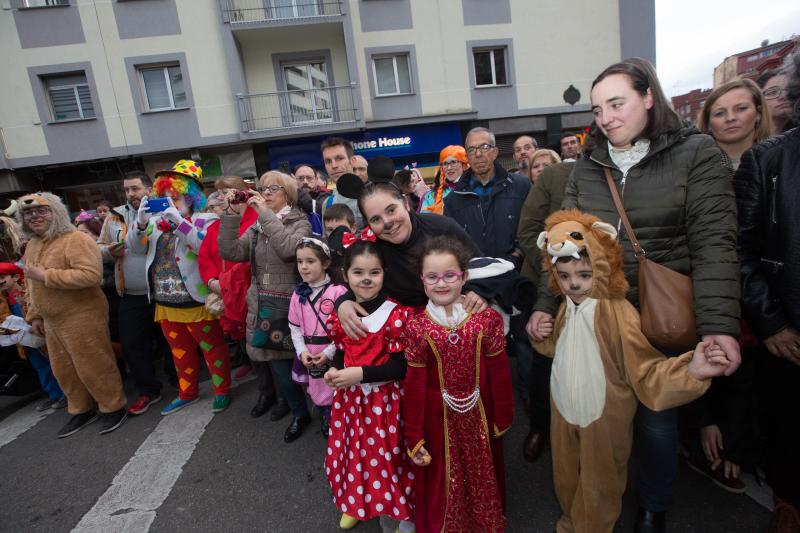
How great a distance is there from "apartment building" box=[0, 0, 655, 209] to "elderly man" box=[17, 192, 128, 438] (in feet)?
28.3

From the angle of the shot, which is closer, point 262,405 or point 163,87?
point 262,405

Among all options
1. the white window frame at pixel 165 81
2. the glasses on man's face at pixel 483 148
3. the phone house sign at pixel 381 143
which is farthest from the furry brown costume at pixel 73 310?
the phone house sign at pixel 381 143

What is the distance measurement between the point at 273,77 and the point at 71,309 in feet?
34.2

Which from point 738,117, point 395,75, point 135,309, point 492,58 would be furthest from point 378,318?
point 492,58

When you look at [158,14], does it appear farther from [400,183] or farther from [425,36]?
[400,183]

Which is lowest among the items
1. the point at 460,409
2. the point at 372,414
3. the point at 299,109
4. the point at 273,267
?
the point at 372,414

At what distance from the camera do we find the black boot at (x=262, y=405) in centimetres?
353

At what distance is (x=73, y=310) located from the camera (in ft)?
11.2

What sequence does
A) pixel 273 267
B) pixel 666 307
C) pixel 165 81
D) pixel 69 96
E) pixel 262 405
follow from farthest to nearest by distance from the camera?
pixel 165 81 → pixel 69 96 → pixel 262 405 → pixel 273 267 → pixel 666 307

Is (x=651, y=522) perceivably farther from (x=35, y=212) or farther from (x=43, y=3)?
(x=43, y=3)

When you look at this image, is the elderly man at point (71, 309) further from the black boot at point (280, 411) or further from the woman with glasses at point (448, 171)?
the woman with glasses at point (448, 171)

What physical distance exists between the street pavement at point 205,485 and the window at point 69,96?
36.2 ft

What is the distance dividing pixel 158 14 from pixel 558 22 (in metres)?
11.9

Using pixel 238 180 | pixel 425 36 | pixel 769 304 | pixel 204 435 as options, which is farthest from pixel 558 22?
pixel 204 435
